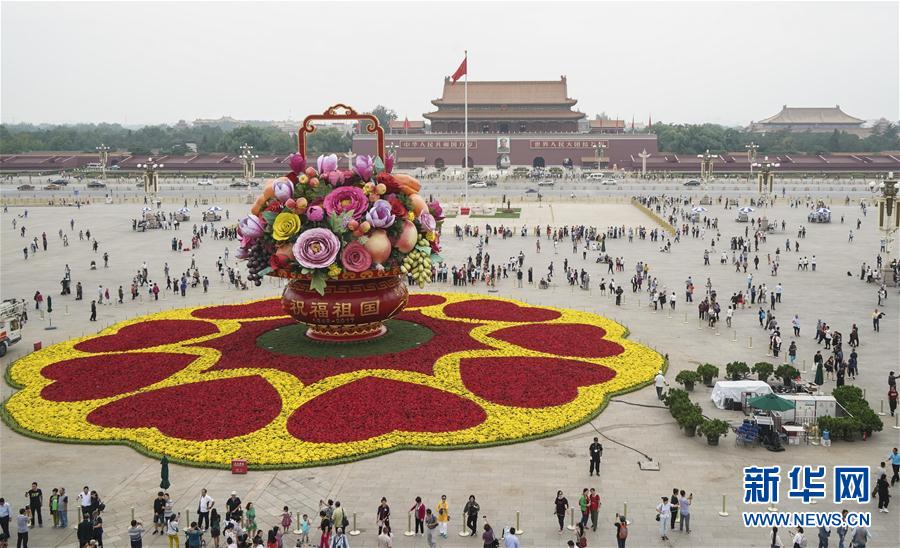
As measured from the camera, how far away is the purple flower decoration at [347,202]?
22.0 m

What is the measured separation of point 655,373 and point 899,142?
133147 mm

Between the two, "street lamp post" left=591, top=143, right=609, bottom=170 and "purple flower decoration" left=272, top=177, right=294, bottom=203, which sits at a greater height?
"street lamp post" left=591, top=143, right=609, bottom=170

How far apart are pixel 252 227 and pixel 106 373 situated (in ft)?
18.0

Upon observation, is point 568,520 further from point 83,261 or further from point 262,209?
point 83,261

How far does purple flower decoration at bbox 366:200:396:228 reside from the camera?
22000mm

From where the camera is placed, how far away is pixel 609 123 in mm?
141625

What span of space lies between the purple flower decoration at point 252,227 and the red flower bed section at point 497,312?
27.5 feet

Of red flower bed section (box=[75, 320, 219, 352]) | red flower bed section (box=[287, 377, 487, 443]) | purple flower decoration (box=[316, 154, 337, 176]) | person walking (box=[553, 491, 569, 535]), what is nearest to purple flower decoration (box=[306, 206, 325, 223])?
purple flower decoration (box=[316, 154, 337, 176])

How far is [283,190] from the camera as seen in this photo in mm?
22141

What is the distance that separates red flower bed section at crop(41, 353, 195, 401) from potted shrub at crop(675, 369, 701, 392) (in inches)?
521

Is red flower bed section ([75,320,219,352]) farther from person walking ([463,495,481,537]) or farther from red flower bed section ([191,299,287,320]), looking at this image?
person walking ([463,495,481,537])


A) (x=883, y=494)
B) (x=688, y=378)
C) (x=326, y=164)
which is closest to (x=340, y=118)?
(x=326, y=164)

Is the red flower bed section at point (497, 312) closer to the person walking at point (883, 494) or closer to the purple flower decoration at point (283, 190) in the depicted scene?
the purple flower decoration at point (283, 190)

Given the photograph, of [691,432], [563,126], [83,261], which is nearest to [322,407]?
[691,432]
